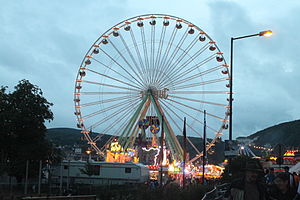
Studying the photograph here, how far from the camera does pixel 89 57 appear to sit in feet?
144

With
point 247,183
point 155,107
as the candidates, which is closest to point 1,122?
point 155,107

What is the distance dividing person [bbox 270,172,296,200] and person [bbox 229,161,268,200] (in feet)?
1.00

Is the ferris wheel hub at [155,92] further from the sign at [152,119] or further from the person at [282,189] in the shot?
the person at [282,189]

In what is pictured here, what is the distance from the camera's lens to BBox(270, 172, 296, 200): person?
6281 millimetres

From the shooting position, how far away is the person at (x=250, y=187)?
19.2 ft

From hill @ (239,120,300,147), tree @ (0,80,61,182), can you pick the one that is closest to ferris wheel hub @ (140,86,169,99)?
tree @ (0,80,61,182)

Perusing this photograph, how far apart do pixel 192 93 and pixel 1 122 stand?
20.1m

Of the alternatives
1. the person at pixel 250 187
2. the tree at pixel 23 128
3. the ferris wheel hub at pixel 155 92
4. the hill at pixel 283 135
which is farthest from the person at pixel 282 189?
the hill at pixel 283 135

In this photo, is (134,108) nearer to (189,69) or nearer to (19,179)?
(189,69)

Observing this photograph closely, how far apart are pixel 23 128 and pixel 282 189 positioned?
41.9 meters

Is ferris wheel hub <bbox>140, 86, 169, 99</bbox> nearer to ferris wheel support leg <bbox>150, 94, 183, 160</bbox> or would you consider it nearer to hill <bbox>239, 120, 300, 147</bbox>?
ferris wheel support leg <bbox>150, 94, 183, 160</bbox>

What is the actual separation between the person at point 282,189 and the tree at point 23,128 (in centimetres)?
3926

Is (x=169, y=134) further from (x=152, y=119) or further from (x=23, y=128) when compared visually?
(x=23, y=128)

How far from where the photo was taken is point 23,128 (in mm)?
45062
